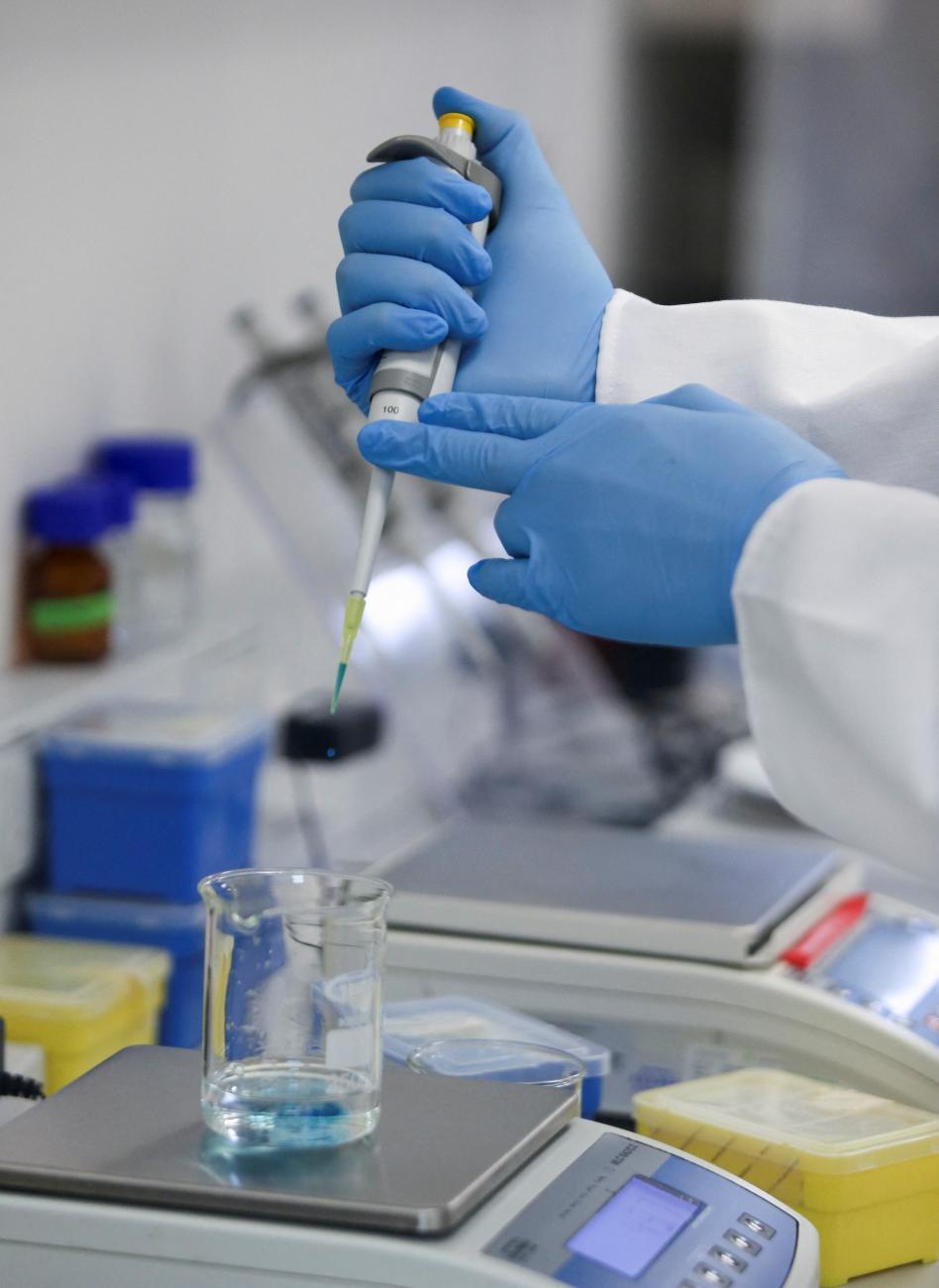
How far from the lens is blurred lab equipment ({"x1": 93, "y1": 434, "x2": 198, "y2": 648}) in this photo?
1.94m

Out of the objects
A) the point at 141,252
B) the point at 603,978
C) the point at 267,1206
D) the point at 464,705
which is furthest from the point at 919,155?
the point at 267,1206

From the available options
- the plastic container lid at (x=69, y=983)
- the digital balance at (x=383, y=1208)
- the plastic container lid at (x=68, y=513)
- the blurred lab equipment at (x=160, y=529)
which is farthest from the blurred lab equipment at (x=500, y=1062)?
the blurred lab equipment at (x=160, y=529)

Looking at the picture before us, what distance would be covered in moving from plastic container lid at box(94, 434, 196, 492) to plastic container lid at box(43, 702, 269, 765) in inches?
10.6

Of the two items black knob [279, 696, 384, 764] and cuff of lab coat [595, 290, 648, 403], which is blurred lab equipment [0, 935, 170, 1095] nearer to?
black knob [279, 696, 384, 764]

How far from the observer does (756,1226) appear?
882 millimetres

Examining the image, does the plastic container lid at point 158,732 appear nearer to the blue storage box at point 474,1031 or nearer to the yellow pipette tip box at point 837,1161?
the blue storage box at point 474,1031

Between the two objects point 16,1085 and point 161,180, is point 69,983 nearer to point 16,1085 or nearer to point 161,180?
point 16,1085

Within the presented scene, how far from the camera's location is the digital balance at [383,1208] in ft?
2.55

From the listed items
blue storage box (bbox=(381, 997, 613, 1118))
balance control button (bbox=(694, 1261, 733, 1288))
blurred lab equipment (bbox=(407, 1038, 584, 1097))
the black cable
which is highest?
balance control button (bbox=(694, 1261, 733, 1288))

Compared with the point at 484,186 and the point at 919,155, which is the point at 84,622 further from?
the point at 919,155

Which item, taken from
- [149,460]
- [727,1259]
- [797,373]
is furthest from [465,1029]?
[149,460]

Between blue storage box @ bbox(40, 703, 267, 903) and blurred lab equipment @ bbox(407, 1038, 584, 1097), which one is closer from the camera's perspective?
blurred lab equipment @ bbox(407, 1038, 584, 1097)

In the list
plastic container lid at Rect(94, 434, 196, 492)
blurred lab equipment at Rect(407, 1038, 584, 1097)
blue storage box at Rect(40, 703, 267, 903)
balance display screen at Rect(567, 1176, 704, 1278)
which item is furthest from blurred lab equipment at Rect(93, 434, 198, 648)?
balance display screen at Rect(567, 1176, 704, 1278)

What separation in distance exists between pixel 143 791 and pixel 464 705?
2.99 ft
